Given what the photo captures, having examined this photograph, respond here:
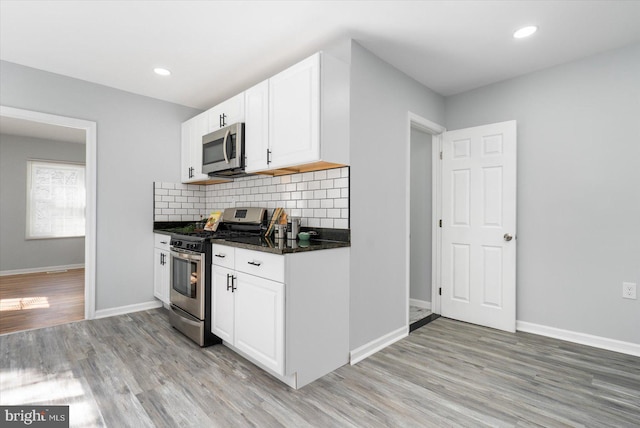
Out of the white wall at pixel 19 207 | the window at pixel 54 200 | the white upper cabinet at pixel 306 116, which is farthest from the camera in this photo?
the window at pixel 54 200

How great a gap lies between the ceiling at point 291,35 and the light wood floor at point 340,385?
2.53 m

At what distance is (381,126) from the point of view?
2787mm

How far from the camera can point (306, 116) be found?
7.66 ft

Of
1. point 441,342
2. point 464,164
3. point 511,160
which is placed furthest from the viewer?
point 464,164

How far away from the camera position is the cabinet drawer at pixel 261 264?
2096 millimetres

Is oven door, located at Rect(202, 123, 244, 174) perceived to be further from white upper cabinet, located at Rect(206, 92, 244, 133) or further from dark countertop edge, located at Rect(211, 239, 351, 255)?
dark countertop edge, located at Rect(211, 239, 351, 255)

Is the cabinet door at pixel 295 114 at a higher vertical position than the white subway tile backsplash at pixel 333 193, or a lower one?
higher

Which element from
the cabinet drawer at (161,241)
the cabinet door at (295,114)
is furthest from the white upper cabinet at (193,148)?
the cabinet door at (295,114)

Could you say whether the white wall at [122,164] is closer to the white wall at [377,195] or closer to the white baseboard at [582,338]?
the white wall at [377,195]

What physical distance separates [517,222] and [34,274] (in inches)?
302

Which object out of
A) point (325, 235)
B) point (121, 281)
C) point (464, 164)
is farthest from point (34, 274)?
point (464, 164)

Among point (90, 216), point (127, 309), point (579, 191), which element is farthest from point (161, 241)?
point (579, 191)

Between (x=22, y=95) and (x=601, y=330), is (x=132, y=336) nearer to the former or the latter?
(x=22, y=95)

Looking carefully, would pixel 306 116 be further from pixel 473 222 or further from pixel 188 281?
pixel 473 222
